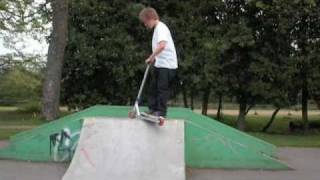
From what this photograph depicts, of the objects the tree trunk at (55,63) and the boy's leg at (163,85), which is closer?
the boy's leg at (163,85)

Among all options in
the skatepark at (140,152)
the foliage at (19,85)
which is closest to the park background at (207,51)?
the skatepark at (140,152)

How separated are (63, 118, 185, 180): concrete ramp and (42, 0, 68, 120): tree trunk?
12.5 meters

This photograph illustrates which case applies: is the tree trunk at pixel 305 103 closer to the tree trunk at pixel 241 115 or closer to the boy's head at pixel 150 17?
the tree trunk at pixel 241 115

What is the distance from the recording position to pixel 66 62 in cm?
2664

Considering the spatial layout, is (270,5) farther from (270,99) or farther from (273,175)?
(273,175)

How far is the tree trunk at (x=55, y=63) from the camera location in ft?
→ 74.5

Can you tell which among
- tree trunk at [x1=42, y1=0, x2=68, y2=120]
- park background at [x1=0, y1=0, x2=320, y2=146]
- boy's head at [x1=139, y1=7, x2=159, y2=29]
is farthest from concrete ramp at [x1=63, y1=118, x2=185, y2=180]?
park background at [x1=0, y1=0, x2=320, y2=146]

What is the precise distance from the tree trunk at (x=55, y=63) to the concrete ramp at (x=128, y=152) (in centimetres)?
1249

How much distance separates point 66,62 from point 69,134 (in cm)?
1461

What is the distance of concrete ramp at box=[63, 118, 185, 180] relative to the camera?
383 inches

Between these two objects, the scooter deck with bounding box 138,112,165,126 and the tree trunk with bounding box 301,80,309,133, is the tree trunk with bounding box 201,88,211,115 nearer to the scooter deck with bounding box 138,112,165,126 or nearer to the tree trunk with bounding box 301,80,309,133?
the tree trunk with bounding box 301,80,309,133

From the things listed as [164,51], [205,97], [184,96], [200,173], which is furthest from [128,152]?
[184,96]

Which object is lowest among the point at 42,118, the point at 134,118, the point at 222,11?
the point at 42,118

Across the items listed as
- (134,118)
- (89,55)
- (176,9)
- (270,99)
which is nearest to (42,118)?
(89,55)
